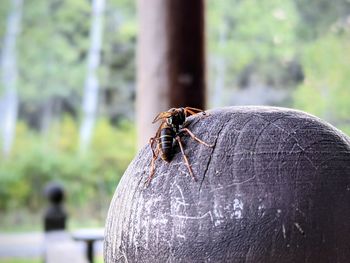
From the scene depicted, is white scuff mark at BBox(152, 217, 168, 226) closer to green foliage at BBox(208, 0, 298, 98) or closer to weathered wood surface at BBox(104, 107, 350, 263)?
weathered wood surface at BBox(104, 107, 350, 263)

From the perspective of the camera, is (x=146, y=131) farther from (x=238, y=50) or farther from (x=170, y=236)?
(x=238, y=50)

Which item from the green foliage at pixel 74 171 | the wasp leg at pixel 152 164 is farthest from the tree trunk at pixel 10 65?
the wasp leg at pixel 152 164

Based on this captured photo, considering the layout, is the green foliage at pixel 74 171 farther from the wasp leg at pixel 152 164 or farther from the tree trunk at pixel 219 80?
the wasp leg at pixel 152 164

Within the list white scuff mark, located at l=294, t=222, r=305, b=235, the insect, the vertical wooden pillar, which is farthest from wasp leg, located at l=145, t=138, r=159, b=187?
the vertical wooden pillar

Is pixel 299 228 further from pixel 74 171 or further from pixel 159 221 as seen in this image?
pixel 74 171

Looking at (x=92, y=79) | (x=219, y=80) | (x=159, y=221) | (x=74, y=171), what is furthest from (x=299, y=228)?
(x=92, y=79)

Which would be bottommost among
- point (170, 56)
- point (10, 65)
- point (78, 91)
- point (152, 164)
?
point (152, 164)
